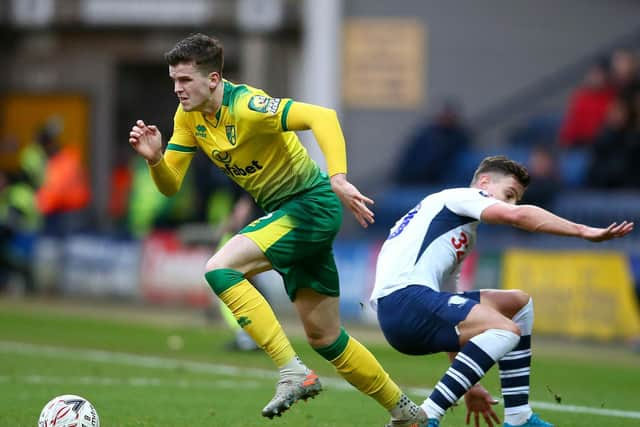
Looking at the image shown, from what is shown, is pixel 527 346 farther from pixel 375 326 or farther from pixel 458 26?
pixel 458 26

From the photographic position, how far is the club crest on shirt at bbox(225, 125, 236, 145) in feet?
24.6

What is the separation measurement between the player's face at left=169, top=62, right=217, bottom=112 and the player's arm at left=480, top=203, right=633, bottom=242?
180 cm

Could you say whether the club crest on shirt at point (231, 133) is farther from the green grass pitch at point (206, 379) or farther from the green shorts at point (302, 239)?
the green grass pitch at point (206, 379)

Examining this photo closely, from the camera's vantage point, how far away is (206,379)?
432 inches

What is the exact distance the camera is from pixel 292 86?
24078 mm

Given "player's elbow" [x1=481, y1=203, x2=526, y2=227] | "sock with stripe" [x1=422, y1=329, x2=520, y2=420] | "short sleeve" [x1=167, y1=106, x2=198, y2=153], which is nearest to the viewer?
"player's elbow" [x1=481, y1=203, x2=526, y2=227]

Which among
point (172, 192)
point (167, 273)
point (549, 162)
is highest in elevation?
point (172, 192)

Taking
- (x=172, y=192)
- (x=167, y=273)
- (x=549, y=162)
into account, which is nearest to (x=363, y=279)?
(x=549, y=162)

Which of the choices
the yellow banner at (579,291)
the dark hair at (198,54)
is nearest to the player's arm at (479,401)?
the dark hair at (198,54)

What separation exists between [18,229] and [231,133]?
15.2 meters

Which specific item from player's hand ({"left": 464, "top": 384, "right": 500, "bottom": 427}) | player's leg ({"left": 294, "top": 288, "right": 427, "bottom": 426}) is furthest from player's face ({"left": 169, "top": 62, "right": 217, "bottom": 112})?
player's hand ({"left": 464, "top": 384, "right": 500, "bottom": 427})

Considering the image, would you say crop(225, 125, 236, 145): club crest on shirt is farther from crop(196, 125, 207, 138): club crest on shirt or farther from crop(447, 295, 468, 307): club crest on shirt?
crop(447, 295, 468, 307): club crest on shirt

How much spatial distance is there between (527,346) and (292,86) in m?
17.2

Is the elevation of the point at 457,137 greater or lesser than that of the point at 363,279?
greater
